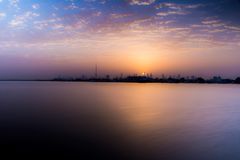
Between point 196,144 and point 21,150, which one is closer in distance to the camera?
point 21,150

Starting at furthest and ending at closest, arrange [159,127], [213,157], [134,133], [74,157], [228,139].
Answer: [159,127], [134,133], [228,139], [213,157], [74,157]

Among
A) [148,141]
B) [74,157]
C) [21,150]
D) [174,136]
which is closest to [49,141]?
[21,150]

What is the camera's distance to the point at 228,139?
14.6 metres

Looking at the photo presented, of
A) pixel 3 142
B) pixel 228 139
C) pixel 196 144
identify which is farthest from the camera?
pixel 228 139

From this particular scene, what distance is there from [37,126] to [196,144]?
11.4 meters

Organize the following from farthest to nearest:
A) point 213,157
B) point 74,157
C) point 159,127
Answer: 1. point 159,127
2. point 213,157
3. point 74,157

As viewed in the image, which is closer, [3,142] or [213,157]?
[213,157]

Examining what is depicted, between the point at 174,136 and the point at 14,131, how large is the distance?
10.9m

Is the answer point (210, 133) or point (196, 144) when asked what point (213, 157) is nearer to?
point (196, 144)

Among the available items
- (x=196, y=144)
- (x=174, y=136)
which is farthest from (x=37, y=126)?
(x=196, y=144)

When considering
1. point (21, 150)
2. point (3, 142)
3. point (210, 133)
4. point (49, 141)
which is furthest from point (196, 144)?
point (3, 142)

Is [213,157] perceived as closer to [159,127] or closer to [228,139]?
[228,139]

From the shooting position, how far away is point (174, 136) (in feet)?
50.9

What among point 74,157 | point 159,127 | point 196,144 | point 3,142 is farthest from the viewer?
point 159,127
